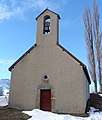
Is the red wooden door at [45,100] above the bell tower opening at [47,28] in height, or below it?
below

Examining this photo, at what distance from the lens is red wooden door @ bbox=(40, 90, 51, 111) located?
1649 centimetres

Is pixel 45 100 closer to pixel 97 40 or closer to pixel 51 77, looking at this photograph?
pixel 51 77

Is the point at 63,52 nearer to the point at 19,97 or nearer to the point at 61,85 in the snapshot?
the point at 61,85

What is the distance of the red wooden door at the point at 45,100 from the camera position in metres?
16.5

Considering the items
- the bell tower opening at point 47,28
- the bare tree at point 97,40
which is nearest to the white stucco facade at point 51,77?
the bell tower opening at point 47,28

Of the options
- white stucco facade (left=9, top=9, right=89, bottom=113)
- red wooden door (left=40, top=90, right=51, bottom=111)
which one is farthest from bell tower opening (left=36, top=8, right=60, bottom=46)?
red wooden door (left=40, top=90, right=51, bottom=111)

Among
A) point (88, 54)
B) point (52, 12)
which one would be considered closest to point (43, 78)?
point (52, 12)

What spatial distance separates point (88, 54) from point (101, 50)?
1.77 m

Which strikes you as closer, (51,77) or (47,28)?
(51,77)

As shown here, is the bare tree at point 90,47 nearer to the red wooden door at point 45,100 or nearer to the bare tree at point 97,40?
the bare tree at point 97,40

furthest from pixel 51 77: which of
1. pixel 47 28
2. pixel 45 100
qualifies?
pixel 47 28

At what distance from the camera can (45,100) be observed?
16688 millimetres

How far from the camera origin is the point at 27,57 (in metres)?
17.6

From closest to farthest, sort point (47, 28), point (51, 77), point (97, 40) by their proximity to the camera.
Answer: point (51, 77)
point (47, 28)
point (97, 40)
